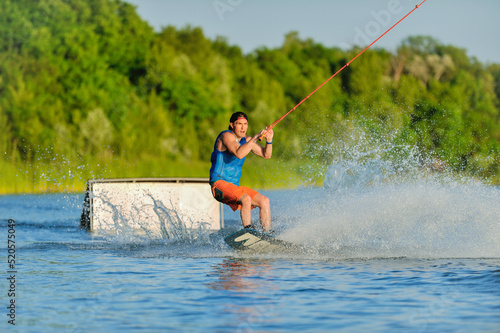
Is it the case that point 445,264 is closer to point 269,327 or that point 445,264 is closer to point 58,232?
point 269,327

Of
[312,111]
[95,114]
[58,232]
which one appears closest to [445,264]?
[58,232]

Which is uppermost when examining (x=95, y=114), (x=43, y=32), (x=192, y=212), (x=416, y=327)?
(x=43, y=32)

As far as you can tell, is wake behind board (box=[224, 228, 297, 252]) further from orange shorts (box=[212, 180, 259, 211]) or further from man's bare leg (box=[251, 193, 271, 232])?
orange shorts (box=[212, 180, 259, 211])

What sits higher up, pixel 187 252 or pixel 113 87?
pixel 113 87

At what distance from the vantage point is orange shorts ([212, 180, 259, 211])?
9075 mm

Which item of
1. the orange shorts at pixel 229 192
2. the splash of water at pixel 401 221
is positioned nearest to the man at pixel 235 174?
the orange shorts at pixel 229 192

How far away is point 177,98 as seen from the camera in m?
46.1

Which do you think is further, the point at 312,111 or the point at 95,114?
the point at 312,111

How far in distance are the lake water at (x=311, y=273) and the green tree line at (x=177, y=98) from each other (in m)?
16.4

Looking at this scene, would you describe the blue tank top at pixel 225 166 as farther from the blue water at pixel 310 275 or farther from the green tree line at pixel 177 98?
the green tree line at pixel 177 98

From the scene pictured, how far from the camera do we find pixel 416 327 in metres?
5.77

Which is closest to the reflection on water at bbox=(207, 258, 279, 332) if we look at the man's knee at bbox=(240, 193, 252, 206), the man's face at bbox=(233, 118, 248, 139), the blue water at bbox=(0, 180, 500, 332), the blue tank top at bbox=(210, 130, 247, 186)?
the blue water at bbox=(0, 180, 500, 332)

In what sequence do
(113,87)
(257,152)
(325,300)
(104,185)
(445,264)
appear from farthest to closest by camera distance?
(113,87), (104,185), (257,152), (445,264), (325,300)

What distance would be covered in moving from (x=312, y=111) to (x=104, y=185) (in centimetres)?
3265
